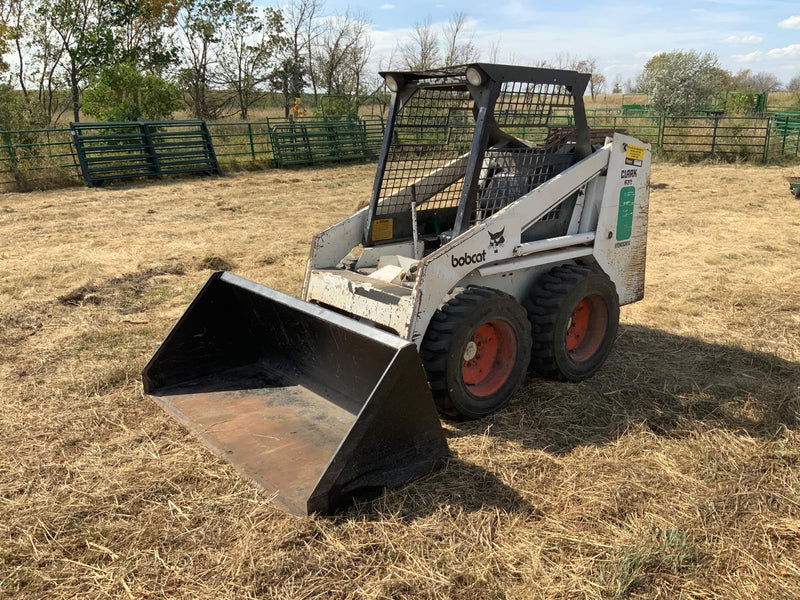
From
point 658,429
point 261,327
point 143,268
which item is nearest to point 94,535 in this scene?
point 261,327

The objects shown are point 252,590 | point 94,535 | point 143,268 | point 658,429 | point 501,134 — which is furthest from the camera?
point 143,268

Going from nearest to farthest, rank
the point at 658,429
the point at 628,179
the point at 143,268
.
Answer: the point at 658,429, the point at 628,179, the point at 143,268

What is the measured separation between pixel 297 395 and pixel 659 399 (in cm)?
227

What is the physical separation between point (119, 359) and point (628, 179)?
12.8 ft

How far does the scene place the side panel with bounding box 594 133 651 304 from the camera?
4.38 meters

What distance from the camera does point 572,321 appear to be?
4.41 m

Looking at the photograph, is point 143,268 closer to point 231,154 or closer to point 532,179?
point 532,179

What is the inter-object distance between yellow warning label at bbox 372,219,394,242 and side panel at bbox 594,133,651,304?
1.43 meters

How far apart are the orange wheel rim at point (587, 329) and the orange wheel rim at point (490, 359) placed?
763mm

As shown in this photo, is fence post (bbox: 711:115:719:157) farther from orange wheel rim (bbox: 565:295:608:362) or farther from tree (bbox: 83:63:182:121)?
tree (bbox: 83:63:182:121)

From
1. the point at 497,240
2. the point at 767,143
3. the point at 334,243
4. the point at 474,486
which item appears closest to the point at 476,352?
the point at 497,240

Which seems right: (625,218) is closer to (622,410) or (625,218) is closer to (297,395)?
(622,410)

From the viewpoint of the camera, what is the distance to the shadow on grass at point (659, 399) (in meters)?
3.61

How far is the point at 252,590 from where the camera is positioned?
93.1 inches
